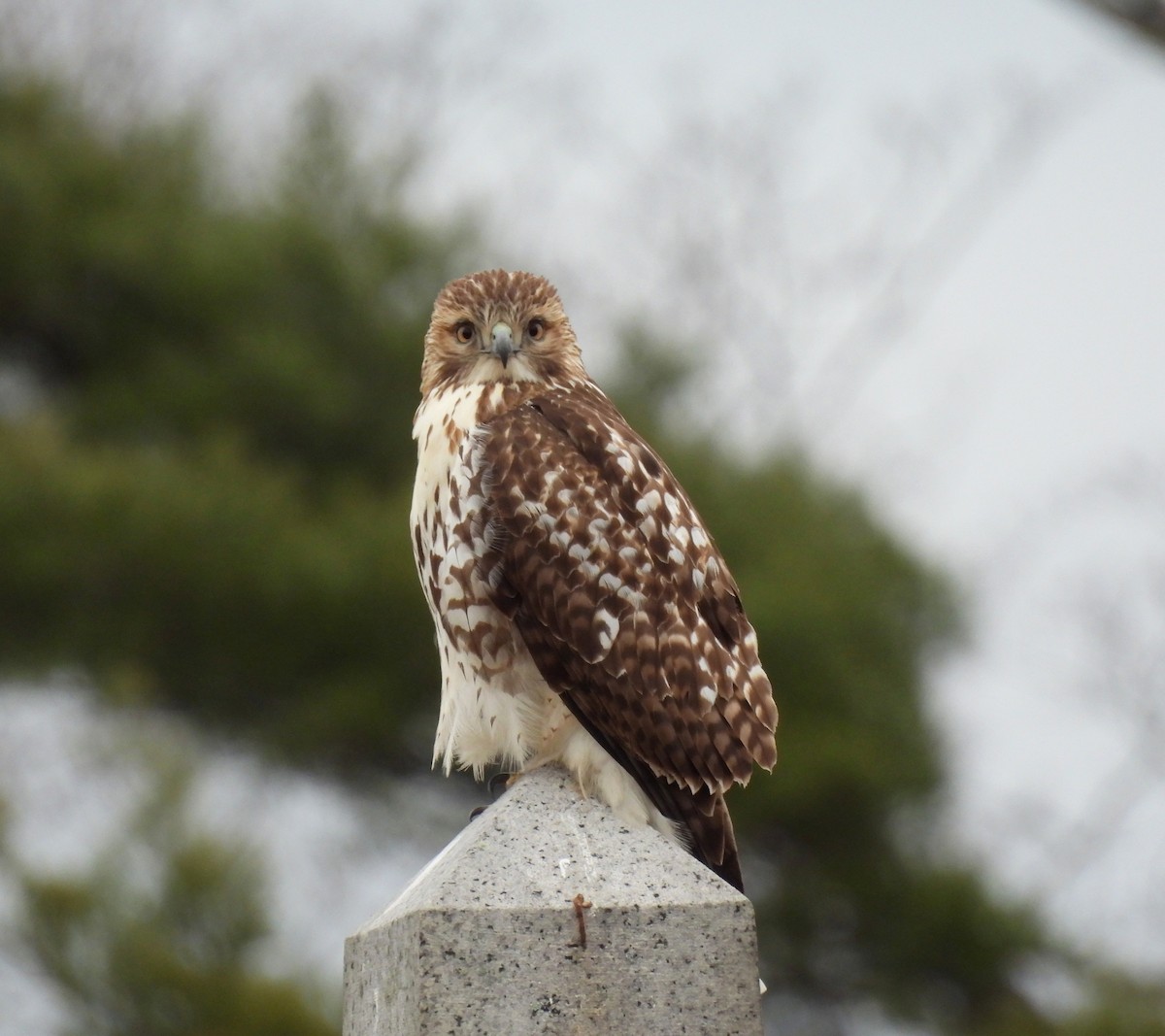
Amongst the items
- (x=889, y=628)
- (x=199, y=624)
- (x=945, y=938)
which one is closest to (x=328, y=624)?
(x=199, y=624)

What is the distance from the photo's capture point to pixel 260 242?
10.5 metres

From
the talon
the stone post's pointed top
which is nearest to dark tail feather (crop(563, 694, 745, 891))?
the talon

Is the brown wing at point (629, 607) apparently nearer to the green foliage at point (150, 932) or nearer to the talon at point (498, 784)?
the talon at point (498, 784)

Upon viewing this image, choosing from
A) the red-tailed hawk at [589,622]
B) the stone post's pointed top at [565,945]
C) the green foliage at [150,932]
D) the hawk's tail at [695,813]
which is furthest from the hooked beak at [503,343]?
the green foliage at [150,932]

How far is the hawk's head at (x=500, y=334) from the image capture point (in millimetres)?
3496

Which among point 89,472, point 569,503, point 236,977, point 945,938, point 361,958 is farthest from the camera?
point 945,938

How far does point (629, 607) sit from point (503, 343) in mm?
735

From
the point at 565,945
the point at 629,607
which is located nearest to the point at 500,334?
the point at 629,607

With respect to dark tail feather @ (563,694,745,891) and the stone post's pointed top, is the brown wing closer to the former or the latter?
dark tail feather @ (563,694,745,891)

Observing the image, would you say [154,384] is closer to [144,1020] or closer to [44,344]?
[44,344]

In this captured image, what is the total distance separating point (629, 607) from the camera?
116 inches

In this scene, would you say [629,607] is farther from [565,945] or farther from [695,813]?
[565,945]

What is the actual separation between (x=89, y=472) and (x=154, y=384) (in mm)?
1030

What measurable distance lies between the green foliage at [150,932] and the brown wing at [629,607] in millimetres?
5506
